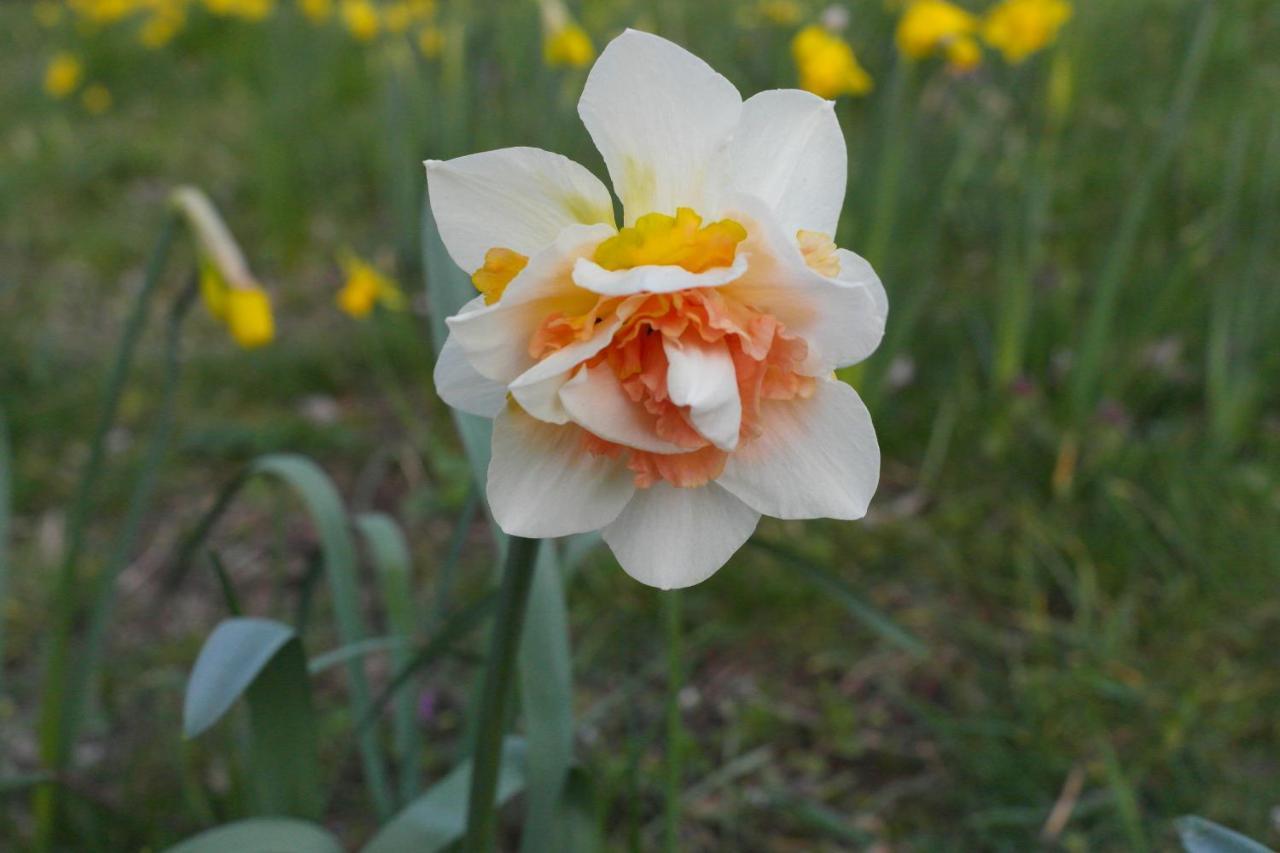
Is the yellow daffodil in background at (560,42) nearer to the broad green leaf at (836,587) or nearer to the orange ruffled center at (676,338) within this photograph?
the broad green leaf at (836,587)

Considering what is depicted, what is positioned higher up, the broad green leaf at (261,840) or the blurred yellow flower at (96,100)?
the broad green leaf at (261,840)

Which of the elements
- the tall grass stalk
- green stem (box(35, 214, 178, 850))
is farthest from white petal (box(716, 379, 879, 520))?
the tall grass stalk

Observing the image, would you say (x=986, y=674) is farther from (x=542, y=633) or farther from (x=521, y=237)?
(x=521, y=237)

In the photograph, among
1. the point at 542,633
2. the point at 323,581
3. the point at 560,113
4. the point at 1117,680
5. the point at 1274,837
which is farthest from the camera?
the point at 560,113

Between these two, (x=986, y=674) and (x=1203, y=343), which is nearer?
(x=986, y=674)

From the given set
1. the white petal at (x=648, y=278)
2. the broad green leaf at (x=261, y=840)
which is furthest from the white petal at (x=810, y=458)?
the broad green leaf at (x=261, y=840)

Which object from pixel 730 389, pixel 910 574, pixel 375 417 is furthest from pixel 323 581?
pixel 730 389
